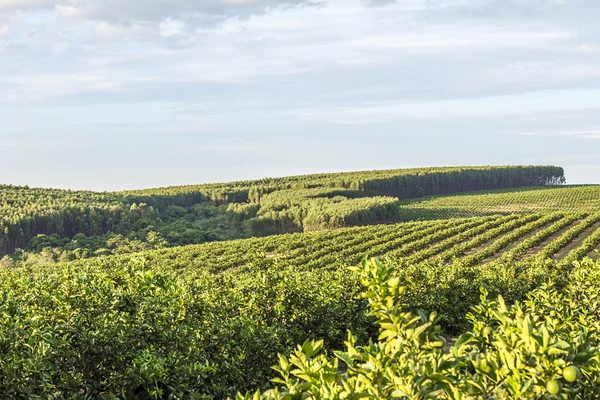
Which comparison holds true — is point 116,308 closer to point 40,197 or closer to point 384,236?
point 384,236

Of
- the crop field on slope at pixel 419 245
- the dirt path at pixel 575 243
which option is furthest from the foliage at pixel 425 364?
the dirt path at pixel 575 243

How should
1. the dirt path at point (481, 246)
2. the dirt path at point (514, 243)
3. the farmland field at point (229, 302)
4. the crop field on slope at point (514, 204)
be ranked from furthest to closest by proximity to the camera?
the crop field on slope at point (514, 204)
the dirt path at point (481, 246)
the dirt path at point (514, 243)
the farmland field at point (229, 302)

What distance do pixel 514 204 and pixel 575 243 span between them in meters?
54.6

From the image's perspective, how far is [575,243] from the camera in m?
60.8

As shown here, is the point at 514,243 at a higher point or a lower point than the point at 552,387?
lower

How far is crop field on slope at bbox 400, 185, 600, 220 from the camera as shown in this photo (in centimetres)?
10475

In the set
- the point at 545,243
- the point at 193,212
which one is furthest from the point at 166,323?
the point at 193,212

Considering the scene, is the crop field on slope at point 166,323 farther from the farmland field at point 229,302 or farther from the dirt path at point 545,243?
the dirt path at point 545,243

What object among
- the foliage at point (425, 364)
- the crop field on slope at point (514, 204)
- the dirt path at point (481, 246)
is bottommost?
the dirt path at point (481, 246)

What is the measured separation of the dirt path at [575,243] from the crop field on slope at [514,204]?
97.5 ft

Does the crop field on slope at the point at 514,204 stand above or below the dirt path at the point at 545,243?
above

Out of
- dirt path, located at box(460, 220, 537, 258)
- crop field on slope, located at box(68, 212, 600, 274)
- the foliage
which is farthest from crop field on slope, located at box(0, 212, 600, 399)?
dirt path, located at box(460, 220, 537, 258)

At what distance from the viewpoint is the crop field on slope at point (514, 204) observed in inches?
4124

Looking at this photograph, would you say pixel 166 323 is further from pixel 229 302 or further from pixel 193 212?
pixel 193 212
